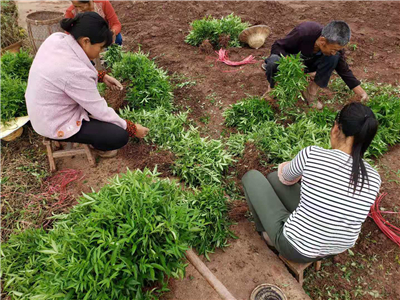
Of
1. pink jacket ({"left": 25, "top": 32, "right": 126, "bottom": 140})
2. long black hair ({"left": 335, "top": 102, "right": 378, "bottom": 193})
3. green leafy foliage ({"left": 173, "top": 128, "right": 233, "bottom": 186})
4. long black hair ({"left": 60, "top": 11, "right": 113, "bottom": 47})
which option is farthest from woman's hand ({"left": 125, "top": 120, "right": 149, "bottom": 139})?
long black hair ({"left": 335, "top": 102, "right": 378, "bottom": 193})

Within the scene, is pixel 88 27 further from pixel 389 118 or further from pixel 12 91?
pixel 389 118

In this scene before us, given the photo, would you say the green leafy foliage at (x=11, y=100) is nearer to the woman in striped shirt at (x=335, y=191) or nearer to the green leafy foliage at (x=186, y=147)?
the green leafy foliage at (x=186, y=147)

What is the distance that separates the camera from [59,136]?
2781 millimetres

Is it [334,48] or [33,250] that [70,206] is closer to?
[33,250]

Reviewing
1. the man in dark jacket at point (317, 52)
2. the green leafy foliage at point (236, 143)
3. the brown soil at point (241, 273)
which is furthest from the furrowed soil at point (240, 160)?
the man in dark jacket at point (317, 52)

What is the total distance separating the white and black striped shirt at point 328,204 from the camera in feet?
5.97

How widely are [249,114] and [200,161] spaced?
116 centimetres

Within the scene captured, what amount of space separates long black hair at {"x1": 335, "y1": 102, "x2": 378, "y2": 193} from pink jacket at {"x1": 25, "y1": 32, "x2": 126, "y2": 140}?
2.06m

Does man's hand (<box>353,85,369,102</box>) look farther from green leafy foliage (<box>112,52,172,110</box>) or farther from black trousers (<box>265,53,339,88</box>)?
green leafy foliage (<box>112,52,172,110</box>)

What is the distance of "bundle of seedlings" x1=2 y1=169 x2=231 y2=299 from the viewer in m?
1.70

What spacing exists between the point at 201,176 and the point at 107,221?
1323 millimetres

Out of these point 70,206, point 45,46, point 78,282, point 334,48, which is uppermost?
point 45,46

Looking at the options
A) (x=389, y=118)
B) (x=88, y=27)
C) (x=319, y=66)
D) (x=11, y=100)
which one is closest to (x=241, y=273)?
(x=88, y=27)

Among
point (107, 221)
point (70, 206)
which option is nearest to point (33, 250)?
point (70, 206)
